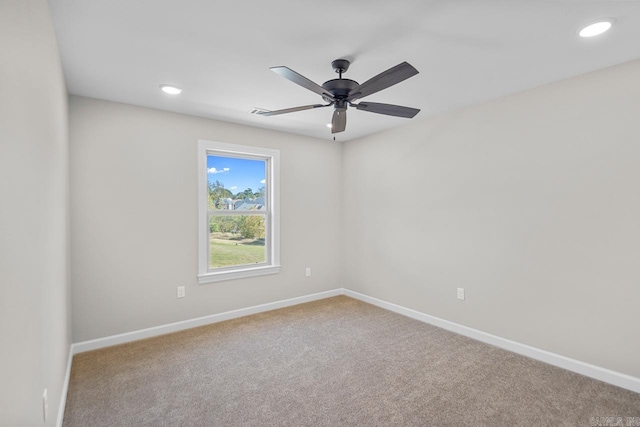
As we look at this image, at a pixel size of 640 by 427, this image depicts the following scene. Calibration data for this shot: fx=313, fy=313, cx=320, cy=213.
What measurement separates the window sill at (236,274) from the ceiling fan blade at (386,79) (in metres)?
2.57

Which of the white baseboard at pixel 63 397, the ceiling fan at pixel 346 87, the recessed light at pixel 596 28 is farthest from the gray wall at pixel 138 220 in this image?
the recessed light at pixel 596 28

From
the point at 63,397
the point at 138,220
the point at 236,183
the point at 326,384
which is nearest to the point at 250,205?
the point at 236,183

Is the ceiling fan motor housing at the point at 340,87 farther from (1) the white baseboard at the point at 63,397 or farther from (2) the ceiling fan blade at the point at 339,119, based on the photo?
(1) the white baseboard at the point at 63,397

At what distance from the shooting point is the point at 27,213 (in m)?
1.29

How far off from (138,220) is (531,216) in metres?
3.82

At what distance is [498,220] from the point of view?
3.08 metres

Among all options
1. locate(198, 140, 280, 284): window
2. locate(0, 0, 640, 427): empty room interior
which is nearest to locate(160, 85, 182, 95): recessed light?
locate(0, 0, 640, 427): empty room interior

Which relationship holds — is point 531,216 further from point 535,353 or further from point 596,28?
point 596,28

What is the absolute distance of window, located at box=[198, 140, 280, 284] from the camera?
3.69 m

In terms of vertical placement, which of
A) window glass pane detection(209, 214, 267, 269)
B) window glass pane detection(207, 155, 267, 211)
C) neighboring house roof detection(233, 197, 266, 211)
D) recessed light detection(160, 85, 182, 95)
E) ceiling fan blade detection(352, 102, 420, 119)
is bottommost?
window glass pane detection(209, 214, 267, 269)

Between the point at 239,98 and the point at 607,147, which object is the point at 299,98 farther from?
the point at 607,147

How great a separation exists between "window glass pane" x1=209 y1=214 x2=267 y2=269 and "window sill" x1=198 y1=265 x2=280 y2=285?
136mm

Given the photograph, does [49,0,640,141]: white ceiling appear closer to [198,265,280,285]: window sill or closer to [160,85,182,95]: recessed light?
[160,85,182,95]: recessed light

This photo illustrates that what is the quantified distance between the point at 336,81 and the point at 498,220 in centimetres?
211
